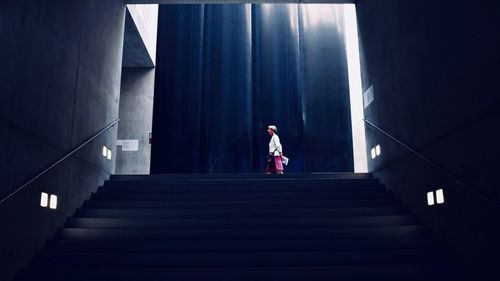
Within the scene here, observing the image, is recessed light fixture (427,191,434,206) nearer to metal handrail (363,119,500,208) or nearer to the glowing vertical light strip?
metal handrail (363,119,500,208)

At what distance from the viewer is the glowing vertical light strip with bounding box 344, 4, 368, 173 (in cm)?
1190

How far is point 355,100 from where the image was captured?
1211 centimetres

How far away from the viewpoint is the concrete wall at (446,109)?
368 cm

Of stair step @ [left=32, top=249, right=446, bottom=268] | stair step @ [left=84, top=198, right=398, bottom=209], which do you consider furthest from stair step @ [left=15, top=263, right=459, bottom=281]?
stair step @ [left=84, top=198, right=398, bottom=209]

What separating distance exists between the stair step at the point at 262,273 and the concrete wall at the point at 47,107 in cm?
58

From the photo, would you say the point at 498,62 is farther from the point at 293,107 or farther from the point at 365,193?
the point at 293,107

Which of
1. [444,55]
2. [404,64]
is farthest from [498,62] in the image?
[404,64]

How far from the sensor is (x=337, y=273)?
12.6 ft

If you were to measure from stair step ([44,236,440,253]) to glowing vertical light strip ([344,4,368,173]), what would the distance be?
7.47 meters

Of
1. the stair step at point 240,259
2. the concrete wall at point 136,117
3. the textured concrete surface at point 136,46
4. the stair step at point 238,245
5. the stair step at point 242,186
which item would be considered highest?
the textured concrete surface at point 136,46

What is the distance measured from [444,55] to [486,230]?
1886 mm

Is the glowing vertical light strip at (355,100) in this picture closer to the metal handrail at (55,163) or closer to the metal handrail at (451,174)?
the metal handrail at (451,174)

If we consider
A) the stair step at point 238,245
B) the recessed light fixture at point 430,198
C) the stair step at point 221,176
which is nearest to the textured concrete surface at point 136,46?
the stair step at point 221,176

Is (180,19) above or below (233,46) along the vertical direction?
above
